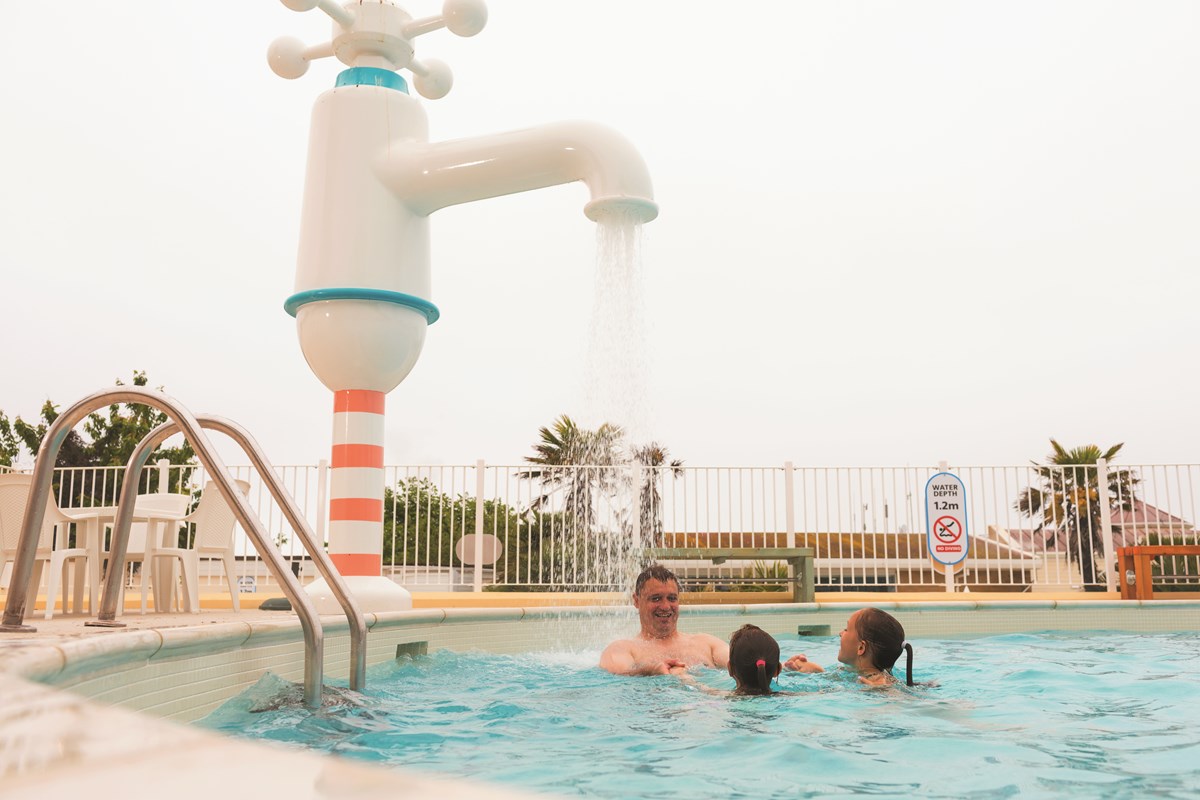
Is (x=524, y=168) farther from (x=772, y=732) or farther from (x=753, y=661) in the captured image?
(x=772, y=732)

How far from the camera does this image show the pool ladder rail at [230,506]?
115 inches

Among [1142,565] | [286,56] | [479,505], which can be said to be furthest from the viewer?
[479,505]

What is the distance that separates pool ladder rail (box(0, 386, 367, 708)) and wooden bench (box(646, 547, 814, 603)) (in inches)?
221

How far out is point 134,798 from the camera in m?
1.12

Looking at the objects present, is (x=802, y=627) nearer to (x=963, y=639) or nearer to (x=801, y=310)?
(x=963, y=639)

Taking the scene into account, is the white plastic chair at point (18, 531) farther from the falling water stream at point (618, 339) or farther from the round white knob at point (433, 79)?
the round white knob at point (433, 79)

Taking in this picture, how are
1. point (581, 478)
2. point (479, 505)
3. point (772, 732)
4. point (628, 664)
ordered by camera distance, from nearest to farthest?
point (772, 732) → point (628, 664) → point (479, 505) → point (581, 478)

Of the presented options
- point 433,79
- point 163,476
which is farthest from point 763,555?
point 163,476

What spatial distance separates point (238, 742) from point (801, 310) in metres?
20.3

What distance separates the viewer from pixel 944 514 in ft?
36.8

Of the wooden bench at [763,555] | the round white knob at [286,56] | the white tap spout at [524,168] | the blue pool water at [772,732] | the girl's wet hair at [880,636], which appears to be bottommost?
the blue pool water at [772,732]

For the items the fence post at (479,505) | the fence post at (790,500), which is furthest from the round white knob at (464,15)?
the fence post at (790,500)

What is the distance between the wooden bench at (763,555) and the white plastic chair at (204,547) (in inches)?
166

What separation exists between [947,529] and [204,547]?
8.71m
